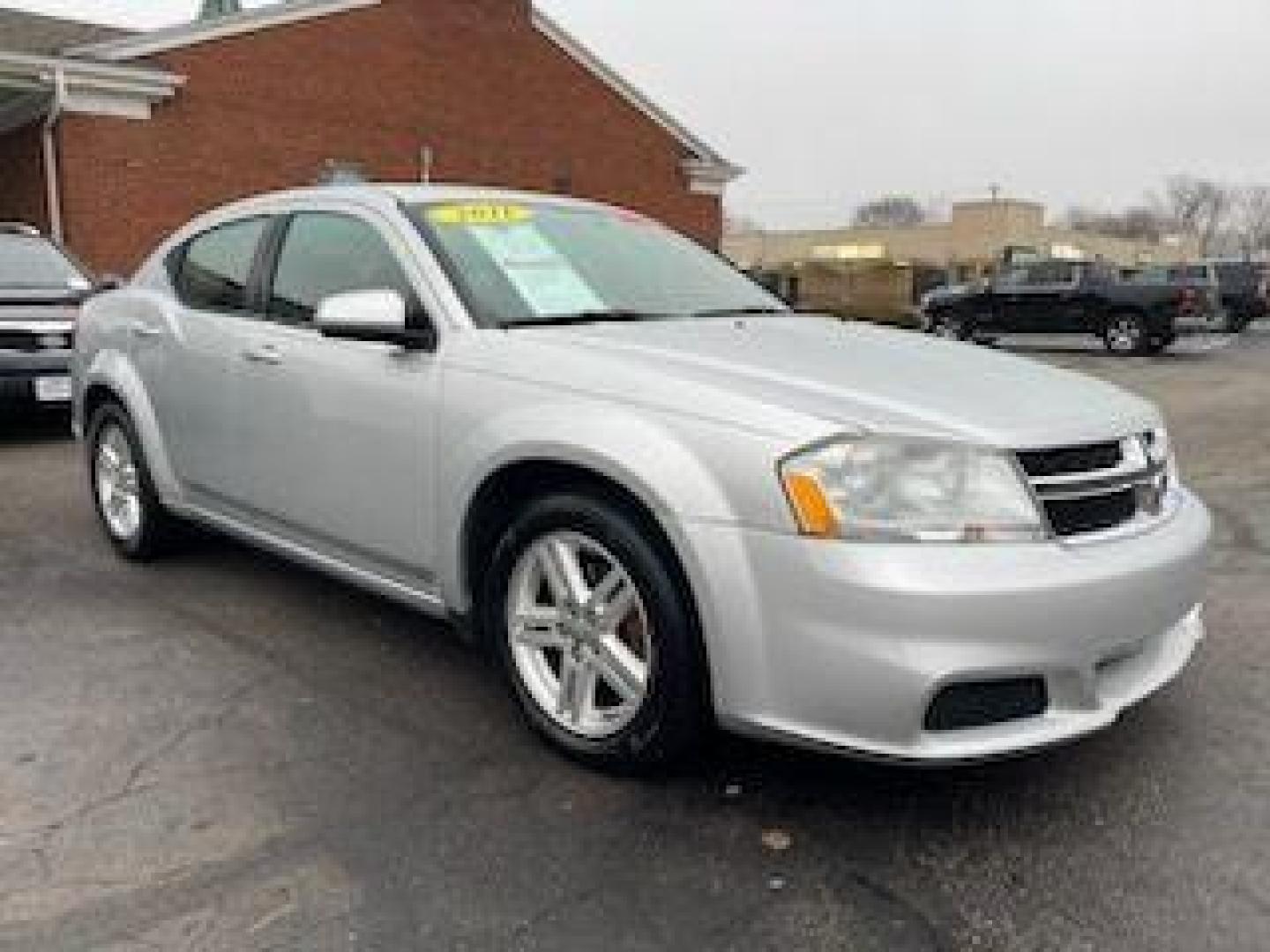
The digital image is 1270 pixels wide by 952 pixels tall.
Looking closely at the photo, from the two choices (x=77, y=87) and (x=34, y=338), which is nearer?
(x=34, y=338)

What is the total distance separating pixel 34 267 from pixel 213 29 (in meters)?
9.79

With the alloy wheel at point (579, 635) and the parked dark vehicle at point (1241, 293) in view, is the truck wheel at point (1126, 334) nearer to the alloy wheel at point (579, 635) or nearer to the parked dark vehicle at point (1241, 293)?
the parked dark vehicle at point (1241, 293)

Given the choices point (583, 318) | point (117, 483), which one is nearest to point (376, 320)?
point (583, 318)

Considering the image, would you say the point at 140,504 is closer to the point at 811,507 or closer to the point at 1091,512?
the point at 811,507

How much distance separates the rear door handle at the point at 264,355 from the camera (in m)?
4.31

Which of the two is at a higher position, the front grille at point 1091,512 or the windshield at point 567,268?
the windshield at point 567,268

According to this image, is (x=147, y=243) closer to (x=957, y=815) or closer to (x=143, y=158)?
(x=143, y=158)

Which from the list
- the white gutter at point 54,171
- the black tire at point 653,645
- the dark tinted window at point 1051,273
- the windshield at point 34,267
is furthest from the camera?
the dark tinted window at point 1051,273

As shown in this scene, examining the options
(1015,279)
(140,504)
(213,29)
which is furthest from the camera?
(1015,279)

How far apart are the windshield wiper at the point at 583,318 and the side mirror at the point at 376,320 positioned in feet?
0.90

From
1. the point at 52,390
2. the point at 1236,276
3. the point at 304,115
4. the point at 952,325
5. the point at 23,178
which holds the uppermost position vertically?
the point at 304,115

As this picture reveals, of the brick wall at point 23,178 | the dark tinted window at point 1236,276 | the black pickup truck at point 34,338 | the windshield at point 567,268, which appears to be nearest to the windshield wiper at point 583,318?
the windshield at point 567,268

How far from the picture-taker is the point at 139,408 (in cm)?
519

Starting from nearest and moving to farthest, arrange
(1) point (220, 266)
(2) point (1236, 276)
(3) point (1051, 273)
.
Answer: (1) point (220, 266) → (3) point (1051, 273) → (2) point (1236, 276)
